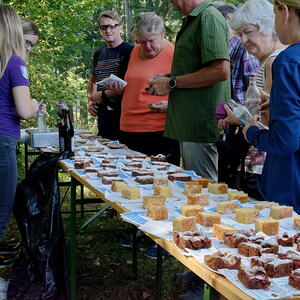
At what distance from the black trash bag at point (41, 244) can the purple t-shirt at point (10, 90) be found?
442 millimetres

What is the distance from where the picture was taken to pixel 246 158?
2912 millimetres

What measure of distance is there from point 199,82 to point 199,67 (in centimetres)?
16

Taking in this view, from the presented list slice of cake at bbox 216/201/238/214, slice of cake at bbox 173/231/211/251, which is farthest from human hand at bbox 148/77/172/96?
slice of cake at bbox 173/231/211/251

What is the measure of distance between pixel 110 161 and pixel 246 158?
897 millimetres

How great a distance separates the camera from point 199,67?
3.45m

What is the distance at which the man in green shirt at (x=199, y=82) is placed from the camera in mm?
3314

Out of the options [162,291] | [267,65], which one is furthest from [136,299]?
[267,65]

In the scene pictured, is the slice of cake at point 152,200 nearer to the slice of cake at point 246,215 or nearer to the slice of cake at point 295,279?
the slice of cake at point 246,215

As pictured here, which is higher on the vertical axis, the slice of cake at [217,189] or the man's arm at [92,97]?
the man's arm at [92,97]

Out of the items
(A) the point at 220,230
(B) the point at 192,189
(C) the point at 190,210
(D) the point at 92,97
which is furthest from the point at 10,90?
(D) the point at 92,97

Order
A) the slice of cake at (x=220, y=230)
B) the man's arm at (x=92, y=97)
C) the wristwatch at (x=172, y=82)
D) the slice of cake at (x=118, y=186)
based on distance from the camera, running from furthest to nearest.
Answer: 1. the man's arm at (x=92, y=97)
2. the wristwatch at (x=172, y=82)
3. the slice of cake at (x=118, y=186)
4. the slice of cake at (x=220, y=230)

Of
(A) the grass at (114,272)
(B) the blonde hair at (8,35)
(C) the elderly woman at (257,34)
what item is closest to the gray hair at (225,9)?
(C) the elderly woman at (257,34)

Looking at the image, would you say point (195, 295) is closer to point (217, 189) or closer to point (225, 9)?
point (217, 189)

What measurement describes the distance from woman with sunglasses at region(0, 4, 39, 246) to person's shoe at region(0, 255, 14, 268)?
92cm
